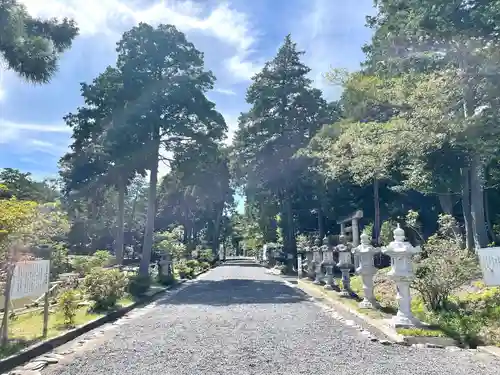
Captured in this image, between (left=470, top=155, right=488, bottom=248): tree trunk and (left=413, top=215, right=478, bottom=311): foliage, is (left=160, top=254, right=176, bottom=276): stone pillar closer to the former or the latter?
(left=470, top=155, right=488, bottom=248): tree trunk

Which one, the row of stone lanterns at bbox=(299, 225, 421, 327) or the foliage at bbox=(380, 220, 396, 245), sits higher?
the foliage at bbox=(380, 220, 396, 245)

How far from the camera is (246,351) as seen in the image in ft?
18.5

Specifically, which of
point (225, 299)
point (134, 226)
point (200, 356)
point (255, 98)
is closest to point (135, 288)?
point (225, 299)

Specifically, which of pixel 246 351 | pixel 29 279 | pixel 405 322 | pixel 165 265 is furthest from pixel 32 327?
pixel 165 265

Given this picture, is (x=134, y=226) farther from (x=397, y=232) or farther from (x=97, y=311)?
(x=397, y=232)

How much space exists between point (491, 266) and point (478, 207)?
9350mm

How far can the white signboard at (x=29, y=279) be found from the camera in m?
5.79

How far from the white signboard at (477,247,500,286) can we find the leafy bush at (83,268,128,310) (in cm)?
735

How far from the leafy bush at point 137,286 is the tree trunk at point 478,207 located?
10.6m

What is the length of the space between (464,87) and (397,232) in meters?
6.25

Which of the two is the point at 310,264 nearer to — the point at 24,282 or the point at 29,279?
the point at 29,279

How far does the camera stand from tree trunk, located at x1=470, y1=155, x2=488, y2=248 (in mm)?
13820

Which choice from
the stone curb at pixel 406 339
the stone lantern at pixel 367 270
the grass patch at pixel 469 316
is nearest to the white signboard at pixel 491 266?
the grass patch at pixel 469 316

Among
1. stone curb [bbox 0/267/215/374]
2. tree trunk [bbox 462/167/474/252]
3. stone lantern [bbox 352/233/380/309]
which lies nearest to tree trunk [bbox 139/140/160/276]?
stone curb [bbox 0/267/215/374]
